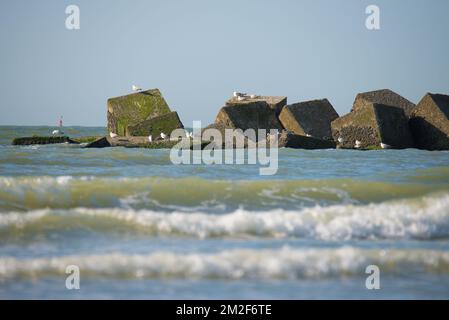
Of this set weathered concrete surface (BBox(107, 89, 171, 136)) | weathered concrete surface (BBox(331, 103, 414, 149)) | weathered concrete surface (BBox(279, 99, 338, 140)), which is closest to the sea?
weathered concrete surface (BBox(331, 103, 414, 149))

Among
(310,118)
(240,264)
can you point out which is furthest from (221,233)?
(310,118)

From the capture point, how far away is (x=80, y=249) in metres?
7.02

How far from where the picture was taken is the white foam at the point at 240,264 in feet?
20.6

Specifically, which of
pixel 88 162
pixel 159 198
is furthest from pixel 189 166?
pixel 159 198

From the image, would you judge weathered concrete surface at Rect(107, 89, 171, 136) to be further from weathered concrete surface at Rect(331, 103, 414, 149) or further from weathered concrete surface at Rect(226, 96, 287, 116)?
weathered concrete surface at Rect(331, 103, 414, 149)

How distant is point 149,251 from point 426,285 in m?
2.58

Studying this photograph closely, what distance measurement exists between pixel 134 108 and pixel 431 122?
29.5 feet

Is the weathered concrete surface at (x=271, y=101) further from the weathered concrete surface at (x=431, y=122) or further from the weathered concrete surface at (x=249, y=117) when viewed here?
the weathered concrete surface at (x=431, y=122)

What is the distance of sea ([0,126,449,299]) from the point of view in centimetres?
600

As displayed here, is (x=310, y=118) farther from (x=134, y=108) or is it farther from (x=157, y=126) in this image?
(x=134, y=108)

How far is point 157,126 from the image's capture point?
2083 centimetres
